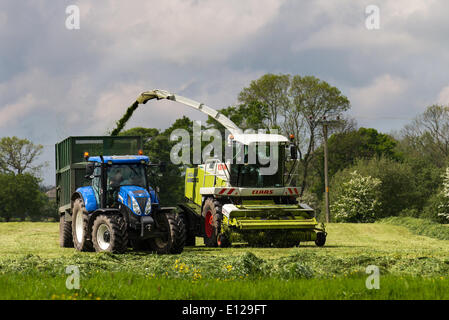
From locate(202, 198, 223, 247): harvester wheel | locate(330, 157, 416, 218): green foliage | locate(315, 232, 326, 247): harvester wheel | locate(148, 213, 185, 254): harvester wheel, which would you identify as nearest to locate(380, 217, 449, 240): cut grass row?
locate(315, 232, 326, 247): harvester wheel

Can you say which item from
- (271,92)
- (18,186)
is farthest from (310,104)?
(18,186)

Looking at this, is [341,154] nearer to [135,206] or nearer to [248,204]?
[248,204]

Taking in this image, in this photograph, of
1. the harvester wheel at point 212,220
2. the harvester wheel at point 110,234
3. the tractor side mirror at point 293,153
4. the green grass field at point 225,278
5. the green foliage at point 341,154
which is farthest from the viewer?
the green foliage at point 341,154

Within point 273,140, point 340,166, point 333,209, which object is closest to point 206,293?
point 273,140

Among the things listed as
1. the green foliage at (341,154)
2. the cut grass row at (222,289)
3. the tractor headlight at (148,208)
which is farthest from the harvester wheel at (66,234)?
the green foliage at (341,154)

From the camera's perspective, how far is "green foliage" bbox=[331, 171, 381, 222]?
4869cm

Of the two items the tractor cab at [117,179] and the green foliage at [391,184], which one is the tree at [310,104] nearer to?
the green foliage at [391,184]

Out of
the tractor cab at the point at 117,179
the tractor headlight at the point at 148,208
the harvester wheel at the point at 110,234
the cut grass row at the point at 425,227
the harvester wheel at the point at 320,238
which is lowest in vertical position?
the cut grass row at the point at 425,227

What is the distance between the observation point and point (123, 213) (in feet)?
53.8

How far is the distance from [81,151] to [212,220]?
4.35 m

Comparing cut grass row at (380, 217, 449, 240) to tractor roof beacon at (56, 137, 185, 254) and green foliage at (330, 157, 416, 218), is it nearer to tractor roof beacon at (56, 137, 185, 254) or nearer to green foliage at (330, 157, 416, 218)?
green foliage at (330, 157, 416, 218)

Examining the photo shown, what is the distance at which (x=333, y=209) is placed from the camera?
51.1 m

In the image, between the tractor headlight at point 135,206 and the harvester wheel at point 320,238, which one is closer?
the tractor headlight at point 135,206

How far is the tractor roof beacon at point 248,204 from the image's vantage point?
19.2m
